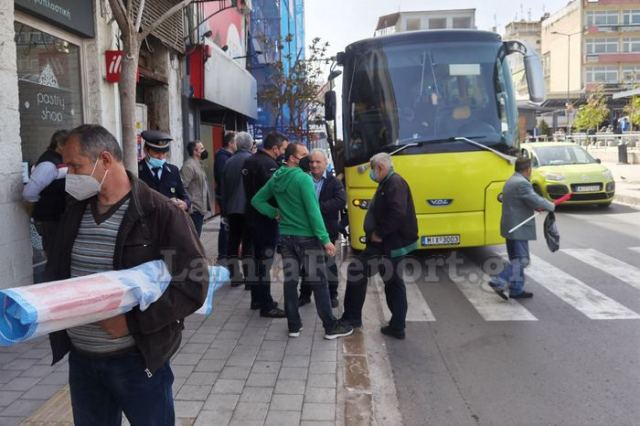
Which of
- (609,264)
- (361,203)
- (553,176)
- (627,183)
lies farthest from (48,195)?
(627,183)

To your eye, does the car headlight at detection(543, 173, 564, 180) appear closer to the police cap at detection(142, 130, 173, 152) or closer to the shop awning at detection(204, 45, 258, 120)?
the shop awning at detection(204, 45, 258, 120)

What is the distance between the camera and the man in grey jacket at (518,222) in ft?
22.4

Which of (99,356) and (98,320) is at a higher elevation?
(98,320)

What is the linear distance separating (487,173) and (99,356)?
22.4 ft

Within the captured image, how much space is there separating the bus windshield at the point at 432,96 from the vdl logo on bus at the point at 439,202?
34.8 inches

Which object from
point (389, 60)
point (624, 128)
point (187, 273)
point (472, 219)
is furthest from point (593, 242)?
point (624, 128)

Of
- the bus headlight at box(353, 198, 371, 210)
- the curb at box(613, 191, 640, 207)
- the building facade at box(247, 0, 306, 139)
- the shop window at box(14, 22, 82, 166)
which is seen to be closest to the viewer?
the shop window at box(14, 22, 82, 166)

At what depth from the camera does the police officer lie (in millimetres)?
5836

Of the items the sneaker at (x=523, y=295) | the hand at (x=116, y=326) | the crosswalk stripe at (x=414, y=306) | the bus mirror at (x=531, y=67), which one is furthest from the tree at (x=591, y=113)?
the hand at (x=116, y=326)

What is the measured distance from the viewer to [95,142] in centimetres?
242

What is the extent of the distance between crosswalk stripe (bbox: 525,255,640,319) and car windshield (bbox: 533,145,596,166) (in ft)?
23.7

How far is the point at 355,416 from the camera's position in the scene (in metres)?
3.94

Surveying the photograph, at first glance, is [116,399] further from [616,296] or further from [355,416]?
[616,296]

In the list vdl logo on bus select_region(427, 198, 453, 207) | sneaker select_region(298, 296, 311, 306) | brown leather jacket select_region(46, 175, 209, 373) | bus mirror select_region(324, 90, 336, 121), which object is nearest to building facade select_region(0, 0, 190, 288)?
sneaker select_region(298, 296, 311, 306)
